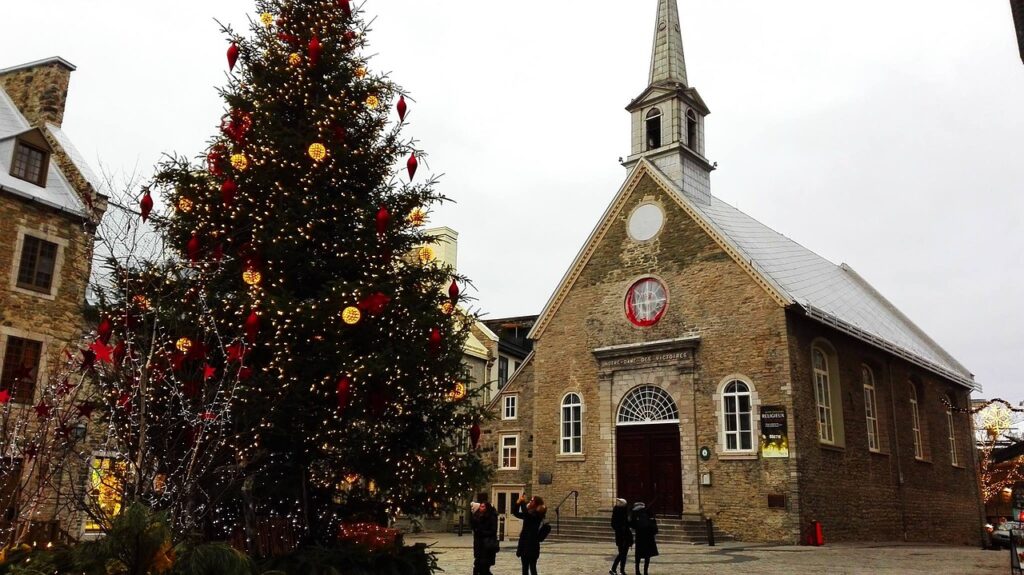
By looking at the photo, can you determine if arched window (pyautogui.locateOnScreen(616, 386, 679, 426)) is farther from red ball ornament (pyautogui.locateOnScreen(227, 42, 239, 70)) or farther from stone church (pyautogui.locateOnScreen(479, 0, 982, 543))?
red ball ornament (pyautogui.locateOnScreen(227, 42, 239, 70))

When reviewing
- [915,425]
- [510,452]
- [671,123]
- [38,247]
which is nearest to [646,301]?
[671,123]

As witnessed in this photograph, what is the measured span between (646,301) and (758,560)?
11.2 m

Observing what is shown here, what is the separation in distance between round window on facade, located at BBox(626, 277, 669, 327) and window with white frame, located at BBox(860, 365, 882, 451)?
745cm

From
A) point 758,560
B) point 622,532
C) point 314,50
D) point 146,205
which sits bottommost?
point 758,560

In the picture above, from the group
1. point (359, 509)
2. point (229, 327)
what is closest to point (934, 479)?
point (359, 509)

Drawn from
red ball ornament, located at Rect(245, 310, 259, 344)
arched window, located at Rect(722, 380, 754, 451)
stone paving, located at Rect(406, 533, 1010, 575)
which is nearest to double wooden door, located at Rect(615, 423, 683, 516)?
arched window, located at Rect(722, 380, 754, 451)

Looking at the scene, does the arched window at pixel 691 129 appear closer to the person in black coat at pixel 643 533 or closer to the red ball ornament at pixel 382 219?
the person in black coat at pixel 643 533

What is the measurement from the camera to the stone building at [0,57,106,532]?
1816 cm

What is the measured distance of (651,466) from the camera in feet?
80.9

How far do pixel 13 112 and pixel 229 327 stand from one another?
15.3 m

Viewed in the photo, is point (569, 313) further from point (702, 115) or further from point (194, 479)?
point (194, 479)

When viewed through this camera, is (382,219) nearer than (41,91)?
Yes

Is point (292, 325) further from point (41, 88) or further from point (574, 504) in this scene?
point (574, 504)

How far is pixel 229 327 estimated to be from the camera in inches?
415
